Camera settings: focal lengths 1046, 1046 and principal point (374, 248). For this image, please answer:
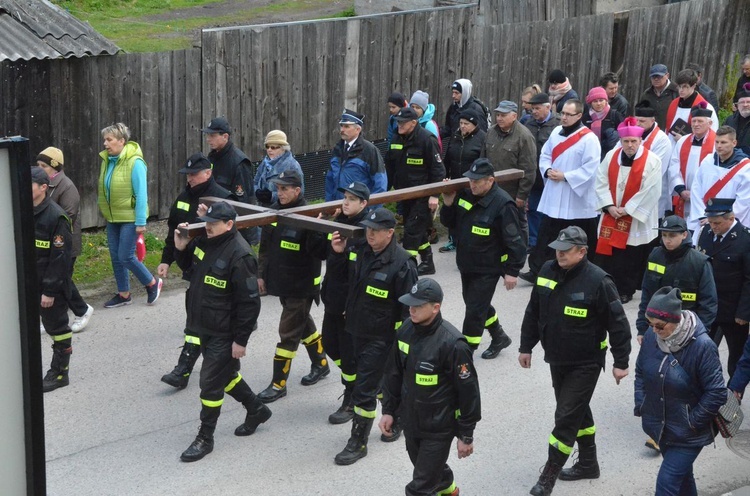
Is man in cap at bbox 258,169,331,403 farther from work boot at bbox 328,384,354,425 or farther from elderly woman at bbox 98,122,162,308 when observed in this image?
elderly woman at bbox 98,122,162,308

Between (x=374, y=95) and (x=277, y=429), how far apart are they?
22.9 ft

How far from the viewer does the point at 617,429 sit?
27.2ft

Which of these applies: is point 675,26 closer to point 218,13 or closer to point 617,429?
point 218,13

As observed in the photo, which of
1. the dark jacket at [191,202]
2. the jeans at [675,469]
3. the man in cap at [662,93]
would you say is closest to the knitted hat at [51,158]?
the dark jacket at [191,202]

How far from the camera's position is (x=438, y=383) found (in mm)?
6332

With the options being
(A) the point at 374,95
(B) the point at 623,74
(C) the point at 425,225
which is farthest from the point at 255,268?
(B) the point at 623,74

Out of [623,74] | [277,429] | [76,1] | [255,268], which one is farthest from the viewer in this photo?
[76,1]

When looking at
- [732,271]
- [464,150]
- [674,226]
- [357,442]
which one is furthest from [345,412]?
[464,150]

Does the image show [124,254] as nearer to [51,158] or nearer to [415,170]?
[51,158]

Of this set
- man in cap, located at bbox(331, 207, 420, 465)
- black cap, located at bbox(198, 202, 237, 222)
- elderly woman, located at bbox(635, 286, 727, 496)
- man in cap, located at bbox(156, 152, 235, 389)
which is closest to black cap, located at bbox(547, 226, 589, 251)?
elderly woman, located at bbox(635, 286, 727, 496)

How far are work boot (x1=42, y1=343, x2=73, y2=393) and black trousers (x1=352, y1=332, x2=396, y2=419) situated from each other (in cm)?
264

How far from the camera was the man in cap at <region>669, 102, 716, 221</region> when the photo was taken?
36.3ft

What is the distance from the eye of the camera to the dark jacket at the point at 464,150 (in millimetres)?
11852

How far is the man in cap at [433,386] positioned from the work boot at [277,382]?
7.28ft
